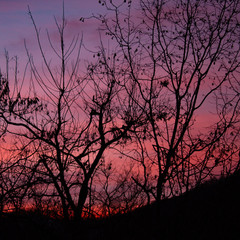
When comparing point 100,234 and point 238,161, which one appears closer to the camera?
point 238,161

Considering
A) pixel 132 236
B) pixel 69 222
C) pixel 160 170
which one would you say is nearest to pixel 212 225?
pixel 132 236

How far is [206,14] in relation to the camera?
11.4 metres

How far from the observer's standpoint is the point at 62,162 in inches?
472

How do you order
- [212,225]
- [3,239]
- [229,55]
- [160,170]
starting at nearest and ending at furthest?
1. [160,170]
2. [229,55]
3. [212,225]
4. [3,239]

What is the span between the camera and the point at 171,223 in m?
13.2

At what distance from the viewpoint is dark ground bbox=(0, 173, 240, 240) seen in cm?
1100

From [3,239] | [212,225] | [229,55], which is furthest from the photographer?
[3,239]

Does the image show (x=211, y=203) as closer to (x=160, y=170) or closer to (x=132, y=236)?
(x=132, y=236)

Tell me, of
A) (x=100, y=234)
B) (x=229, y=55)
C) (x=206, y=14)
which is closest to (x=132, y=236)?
(x=100, y=234)

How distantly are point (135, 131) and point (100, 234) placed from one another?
152 inches

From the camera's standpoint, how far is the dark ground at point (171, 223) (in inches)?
433

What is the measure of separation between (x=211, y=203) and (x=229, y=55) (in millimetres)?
7753

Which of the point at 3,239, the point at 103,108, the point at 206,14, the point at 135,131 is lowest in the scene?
the point at 3,239

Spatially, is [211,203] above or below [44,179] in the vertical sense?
below
